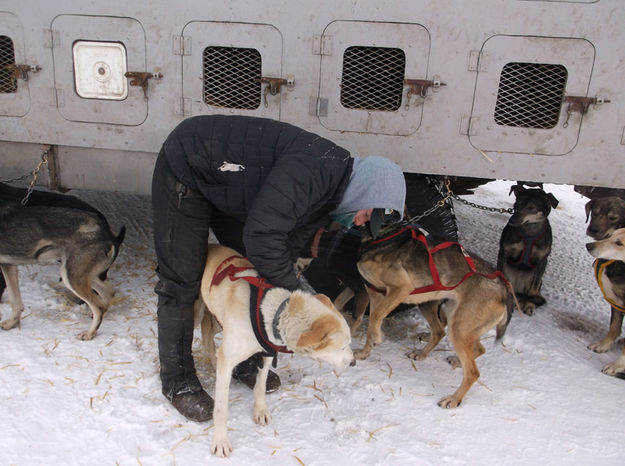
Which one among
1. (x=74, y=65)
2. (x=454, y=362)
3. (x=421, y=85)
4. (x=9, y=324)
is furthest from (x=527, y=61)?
(x=9, y=324)

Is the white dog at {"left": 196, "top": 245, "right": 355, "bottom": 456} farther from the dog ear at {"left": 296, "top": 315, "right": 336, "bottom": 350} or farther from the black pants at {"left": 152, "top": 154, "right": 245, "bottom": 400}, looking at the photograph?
the black pants at {"left": 152, "top": 154, "right": 245, "bottom": 400}

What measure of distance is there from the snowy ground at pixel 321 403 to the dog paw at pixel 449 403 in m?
0.04

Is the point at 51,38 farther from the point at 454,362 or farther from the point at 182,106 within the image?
the point at 454,362

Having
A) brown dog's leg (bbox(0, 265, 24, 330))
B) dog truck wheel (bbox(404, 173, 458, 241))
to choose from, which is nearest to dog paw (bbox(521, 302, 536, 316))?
dog truck wheel (bbox(404, 173, 458, 241))

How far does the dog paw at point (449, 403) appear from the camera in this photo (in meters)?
3.03

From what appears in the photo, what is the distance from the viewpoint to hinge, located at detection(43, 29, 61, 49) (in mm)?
3465

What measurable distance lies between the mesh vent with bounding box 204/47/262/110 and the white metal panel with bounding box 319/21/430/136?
0.54m

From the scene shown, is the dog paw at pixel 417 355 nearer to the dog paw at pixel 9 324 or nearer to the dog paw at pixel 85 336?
the dog paw at pixel 85 336

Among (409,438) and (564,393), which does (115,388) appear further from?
(564,393)

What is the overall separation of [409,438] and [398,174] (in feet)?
5.12

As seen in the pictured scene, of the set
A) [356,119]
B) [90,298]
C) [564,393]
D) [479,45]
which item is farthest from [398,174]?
[90,298]

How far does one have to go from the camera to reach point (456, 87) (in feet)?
10.9

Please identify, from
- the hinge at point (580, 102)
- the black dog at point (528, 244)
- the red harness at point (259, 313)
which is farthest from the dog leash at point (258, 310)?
the black dog at point (528, 244)

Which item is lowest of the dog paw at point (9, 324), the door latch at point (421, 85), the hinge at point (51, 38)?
the dog paw at point (9, 324)
